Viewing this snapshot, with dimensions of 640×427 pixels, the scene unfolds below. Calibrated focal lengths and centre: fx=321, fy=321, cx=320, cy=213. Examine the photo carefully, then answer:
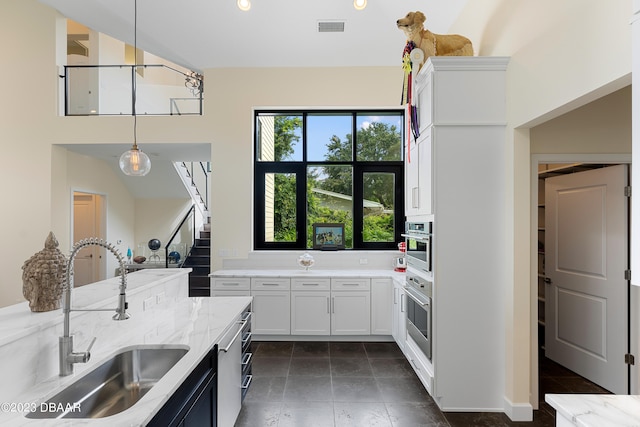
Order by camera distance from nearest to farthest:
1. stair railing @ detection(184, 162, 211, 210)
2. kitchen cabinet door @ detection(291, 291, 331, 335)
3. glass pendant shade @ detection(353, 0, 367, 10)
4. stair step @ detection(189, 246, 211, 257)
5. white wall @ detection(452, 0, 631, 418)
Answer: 1. white wall @ detection(452, 0, 631, 418)
2. glass pendant shade @ detection(353, 0, 367, 10)
3. kitchen cabinet door @ detection(291, 291, 331, 335)
4. stair step @ detection(189, 246, 211, 257)
5. stair railing @ detection(184, 162, 211, 210)

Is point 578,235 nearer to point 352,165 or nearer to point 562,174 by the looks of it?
point 562,174

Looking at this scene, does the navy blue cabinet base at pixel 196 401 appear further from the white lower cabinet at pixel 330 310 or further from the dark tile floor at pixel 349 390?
the white lower cabinet at pixel 330 310

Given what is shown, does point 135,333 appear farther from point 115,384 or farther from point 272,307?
point 272,307

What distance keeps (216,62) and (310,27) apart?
5.06 ft

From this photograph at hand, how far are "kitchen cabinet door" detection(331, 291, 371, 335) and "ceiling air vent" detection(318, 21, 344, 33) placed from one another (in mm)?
3403

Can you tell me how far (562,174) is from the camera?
144 inches

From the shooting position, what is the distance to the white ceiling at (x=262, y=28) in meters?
3.85

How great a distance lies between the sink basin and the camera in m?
1.37

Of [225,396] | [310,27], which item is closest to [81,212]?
[310,27]

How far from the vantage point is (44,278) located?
157cm

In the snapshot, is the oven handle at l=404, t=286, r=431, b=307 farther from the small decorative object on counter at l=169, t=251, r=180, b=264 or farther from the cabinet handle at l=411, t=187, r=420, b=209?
the small decorative object on counter at l=169, t=251, r=180, b=264

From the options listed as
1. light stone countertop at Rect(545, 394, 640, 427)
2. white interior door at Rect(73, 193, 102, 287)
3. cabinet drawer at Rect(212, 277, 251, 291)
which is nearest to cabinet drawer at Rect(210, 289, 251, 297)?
cabinet drawer at Rect(212, 277, 251, 291)

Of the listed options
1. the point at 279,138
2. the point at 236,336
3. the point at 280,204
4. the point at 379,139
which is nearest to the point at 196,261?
the point at 280,204

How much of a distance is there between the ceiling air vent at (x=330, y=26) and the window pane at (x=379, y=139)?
1292 mm
